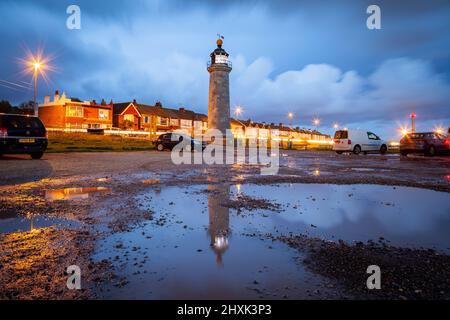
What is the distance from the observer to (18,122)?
14062 millimetres

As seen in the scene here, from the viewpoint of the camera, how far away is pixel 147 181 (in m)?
9.12

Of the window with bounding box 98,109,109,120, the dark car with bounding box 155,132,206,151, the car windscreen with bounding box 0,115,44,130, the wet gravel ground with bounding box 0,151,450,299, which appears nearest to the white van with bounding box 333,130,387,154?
the dark car with bounding box 155,132,206,151

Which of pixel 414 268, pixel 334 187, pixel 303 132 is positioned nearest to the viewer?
pixel 414 268

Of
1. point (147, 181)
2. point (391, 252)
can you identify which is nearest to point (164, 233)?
point (391, 252)

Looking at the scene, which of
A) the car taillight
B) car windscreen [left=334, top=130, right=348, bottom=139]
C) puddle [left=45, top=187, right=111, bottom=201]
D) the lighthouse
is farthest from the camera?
the lighthouse

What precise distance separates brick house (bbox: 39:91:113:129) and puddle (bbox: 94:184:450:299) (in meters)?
58.8

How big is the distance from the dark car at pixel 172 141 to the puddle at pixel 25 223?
75.1 ft

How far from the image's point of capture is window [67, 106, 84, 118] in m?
58.7

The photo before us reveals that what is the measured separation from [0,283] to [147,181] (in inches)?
253

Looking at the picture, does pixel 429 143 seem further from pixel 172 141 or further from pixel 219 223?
pixel 219 223

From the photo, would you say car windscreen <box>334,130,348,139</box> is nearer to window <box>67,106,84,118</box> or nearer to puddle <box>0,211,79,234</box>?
puddle <box>0,211,79,234</box>
